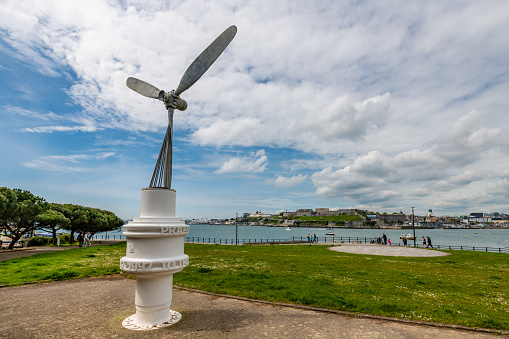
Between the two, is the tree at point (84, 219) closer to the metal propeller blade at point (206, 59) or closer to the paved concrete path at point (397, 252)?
the paved concrete path at point (397, 252)

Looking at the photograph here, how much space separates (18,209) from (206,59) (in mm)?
29018

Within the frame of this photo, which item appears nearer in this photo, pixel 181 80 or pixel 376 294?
pixel 181 80

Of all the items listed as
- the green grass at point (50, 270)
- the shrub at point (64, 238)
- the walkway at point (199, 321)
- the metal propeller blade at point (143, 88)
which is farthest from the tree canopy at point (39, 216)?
the metal propeller blade at point (143, 88)

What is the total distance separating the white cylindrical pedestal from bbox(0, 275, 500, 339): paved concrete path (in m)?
0.52

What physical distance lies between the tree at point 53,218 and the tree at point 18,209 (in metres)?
0.54

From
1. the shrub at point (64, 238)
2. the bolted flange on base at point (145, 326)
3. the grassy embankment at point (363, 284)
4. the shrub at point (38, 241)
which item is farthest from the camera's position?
the shrub at point (64, 238)

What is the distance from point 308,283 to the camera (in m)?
13.6

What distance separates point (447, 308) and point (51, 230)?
143 feet

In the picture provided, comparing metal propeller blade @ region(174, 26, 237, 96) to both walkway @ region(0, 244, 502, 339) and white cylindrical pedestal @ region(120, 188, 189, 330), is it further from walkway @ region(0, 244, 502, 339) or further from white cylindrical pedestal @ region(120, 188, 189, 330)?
walkway @ region(0, 244, 502, 339)

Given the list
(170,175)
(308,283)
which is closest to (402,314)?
(308,283)

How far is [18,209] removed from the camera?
27.8 metres

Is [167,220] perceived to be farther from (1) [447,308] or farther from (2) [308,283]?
(1) [447,308]

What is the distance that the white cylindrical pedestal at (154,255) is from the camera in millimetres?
8030

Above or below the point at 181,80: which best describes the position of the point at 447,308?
below
